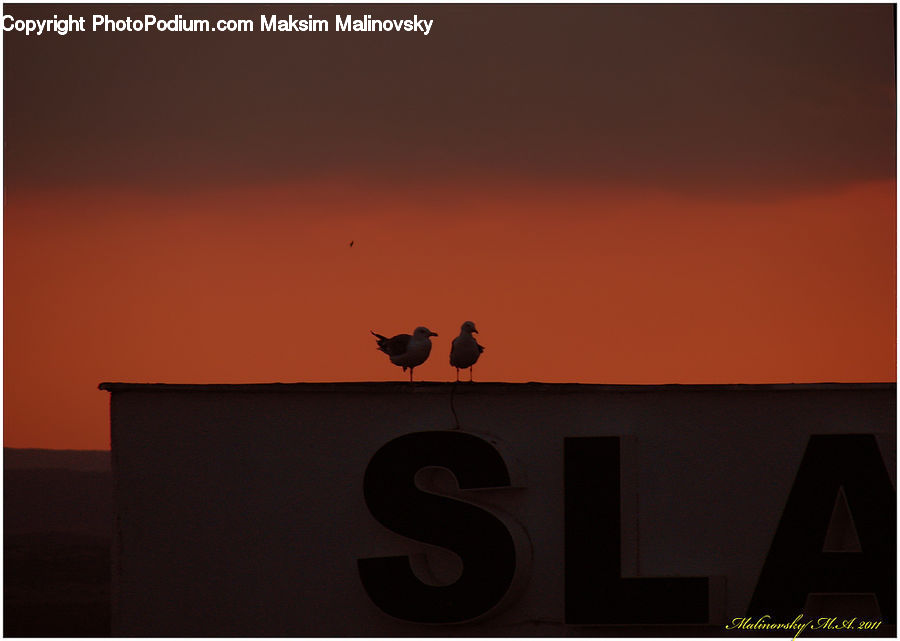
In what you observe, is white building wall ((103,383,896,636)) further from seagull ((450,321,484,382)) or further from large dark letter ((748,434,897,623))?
seagull ((450,321,484,382))

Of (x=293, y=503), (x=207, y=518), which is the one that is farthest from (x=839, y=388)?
(x=207, y=518)

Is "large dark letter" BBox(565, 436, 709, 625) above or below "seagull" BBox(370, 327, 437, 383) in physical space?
below

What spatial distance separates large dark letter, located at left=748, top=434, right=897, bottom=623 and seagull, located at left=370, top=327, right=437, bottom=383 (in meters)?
5.21

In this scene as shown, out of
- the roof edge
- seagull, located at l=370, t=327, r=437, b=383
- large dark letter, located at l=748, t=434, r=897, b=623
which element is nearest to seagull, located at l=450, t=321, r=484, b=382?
seagull, located at l=370, t=327, r=437, b=383

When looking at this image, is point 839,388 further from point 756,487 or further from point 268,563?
point 268,563

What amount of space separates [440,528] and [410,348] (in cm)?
375

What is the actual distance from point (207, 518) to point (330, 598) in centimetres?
153

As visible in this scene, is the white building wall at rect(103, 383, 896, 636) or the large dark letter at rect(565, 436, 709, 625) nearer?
the large dark letter at rect(565, 436, 709, 625)

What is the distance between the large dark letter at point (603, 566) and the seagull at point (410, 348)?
11.9 feet

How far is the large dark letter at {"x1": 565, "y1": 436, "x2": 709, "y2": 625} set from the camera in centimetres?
1428

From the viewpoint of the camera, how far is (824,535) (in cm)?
1421

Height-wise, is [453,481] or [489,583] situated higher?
[453,481]

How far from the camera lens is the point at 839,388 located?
1445 cm

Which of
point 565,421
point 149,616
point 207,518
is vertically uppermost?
point 565,421
